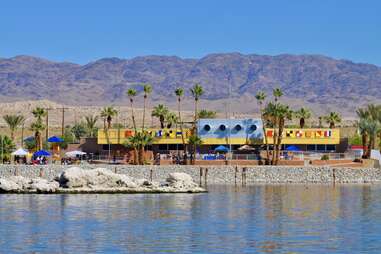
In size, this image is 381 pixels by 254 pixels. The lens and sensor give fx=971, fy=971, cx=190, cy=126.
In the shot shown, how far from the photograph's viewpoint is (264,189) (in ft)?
286

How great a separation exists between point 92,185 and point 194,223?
27.1m

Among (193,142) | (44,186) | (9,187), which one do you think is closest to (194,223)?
(44,186)

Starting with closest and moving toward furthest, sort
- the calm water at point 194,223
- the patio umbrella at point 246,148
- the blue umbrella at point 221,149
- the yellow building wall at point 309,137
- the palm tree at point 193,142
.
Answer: the calm water at point 194,223 → the palm tree at point 193,142 → the blue umbrella at point 221,149 → the patio umbrella at point 246,148 → the yellow building wall at point 309,137

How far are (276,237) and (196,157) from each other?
2333 inches

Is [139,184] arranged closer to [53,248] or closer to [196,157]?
[196,157]

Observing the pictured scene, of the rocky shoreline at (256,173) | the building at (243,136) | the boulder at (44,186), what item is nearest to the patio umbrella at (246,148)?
the building at (243,136)

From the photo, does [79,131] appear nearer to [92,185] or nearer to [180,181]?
[180,181]

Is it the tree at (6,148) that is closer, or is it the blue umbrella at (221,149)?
the blue umbrella at (221,149)

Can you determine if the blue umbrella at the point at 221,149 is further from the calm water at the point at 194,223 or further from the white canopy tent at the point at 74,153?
the calm water at the point at 194,223

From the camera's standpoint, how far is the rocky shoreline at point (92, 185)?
79.0 m

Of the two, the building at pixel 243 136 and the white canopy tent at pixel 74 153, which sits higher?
the building at pixel 243 136

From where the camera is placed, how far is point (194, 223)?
2119 inches

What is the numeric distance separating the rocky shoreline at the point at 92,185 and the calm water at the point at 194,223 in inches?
114

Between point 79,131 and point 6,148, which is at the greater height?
point 79,131
